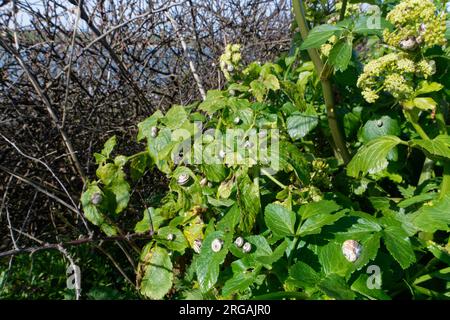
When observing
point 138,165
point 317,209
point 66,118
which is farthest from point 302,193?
point 66,118

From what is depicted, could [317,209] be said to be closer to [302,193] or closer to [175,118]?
[302,193]

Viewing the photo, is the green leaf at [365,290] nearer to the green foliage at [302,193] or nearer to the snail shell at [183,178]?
the green foliage at [302,193]

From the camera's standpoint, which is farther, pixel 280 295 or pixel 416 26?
pixel 416 26

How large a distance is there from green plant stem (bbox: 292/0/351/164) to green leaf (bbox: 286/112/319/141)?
0.06 meters

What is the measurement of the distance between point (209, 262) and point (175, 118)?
0.52 meters

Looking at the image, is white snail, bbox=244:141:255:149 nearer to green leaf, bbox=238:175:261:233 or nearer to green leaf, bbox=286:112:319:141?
green leaf, bbox=238:175:261:233

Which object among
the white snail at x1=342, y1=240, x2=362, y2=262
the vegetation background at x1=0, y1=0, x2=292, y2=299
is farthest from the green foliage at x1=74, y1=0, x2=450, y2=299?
the vegetation background at x1=0, y1=0, x2=292, y2=299

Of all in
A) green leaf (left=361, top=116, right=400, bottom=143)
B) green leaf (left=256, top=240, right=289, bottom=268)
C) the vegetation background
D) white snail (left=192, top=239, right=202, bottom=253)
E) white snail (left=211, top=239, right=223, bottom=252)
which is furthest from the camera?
the vegetation background

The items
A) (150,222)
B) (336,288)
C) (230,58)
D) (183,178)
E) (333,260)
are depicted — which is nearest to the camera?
(336,288)

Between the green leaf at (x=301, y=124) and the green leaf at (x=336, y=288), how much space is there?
530 mm

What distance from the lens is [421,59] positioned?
→ 1331 millimetres

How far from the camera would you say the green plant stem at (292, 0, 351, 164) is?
1.45 metres

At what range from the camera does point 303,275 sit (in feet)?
3.69
